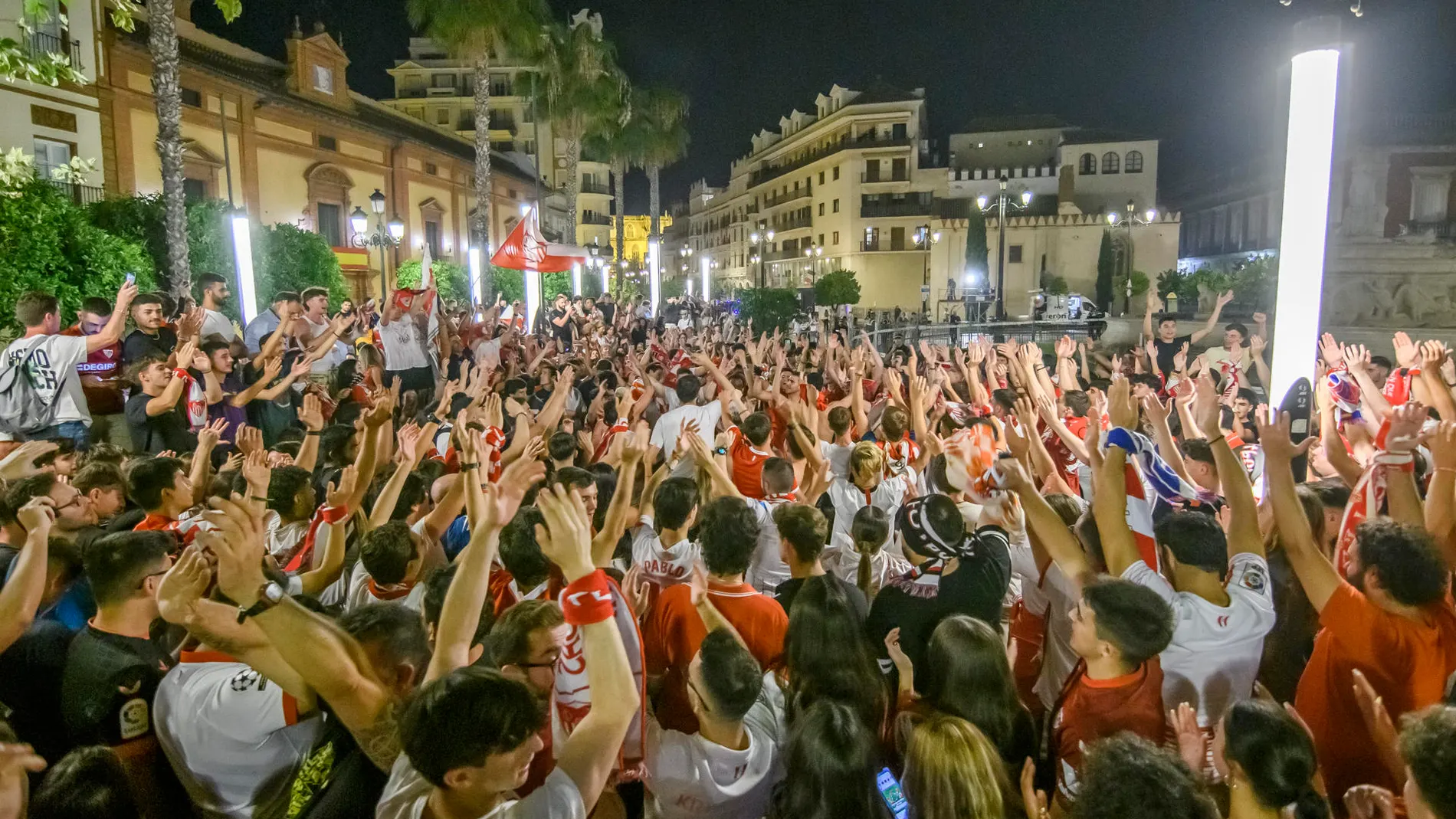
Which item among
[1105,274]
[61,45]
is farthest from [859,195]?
[61,45]

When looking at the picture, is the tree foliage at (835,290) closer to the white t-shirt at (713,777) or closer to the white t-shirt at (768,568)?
the white t-shirt at (768,568)

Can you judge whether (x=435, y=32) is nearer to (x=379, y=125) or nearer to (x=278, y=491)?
(x=379, y=125)

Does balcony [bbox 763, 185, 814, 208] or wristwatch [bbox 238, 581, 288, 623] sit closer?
wristwatch [bbox 238, 581, 288, 623]

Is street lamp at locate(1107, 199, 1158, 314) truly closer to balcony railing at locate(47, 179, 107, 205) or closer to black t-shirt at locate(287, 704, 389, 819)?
balcony railing at locate(47, 179, 107, 205)

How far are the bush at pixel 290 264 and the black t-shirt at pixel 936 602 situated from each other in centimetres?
1894

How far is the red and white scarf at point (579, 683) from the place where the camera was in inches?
Answer: 99.9

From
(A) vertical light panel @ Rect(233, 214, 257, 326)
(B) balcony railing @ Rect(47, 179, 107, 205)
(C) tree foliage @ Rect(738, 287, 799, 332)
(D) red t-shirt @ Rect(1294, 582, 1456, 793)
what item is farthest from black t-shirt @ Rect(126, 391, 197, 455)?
(C) tree foliage @ Rect(738, 287, 799, 332)

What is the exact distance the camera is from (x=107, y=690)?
2604mm

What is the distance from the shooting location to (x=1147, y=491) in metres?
4.06

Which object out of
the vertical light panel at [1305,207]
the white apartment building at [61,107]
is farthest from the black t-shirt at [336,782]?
the white apartment building at [61,107]

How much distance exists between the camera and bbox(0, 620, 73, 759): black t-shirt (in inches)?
111

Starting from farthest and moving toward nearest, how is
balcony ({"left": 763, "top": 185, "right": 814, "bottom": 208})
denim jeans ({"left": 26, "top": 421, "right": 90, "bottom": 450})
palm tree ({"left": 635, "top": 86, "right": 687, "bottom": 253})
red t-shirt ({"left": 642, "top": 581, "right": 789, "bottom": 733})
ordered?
balcony ({"left": 763, "top": 185, "right": 814, "bottom": 208}) → palm tree ({"left": 635, "top": 86, "right": 687, "bottom": 253}) → denim jeans ({"left": 26, "top": 421, "right": 90, "bottom": 450}) → red t-shirt ({"left": 642, "top": 581, "right": 789, "bottom": 733})

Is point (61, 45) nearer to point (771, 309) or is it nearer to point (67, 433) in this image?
point (771, 309)

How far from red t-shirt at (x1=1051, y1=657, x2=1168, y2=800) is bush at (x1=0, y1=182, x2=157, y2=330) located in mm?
11530
